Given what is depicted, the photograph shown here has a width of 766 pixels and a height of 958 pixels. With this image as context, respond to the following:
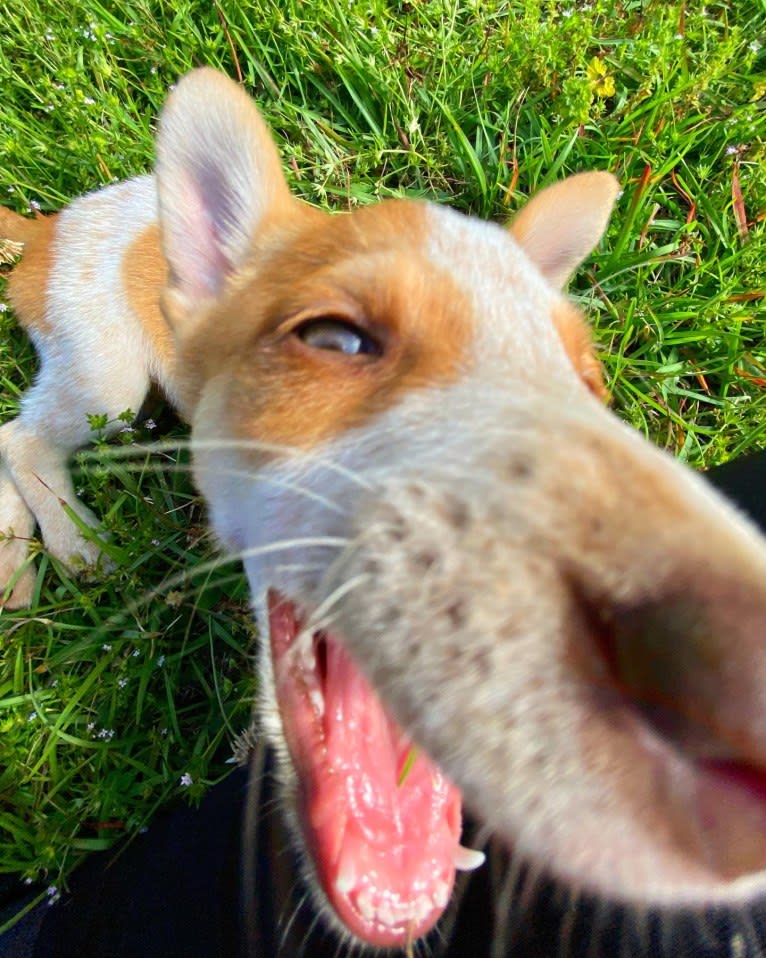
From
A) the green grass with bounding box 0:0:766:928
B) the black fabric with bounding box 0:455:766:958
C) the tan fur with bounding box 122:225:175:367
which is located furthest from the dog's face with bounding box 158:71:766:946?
the green grass with bounding box 0:0:766:928

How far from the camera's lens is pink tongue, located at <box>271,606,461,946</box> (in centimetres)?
155

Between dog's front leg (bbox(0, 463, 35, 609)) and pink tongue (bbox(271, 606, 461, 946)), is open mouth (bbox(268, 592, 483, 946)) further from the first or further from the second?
dog's front leg (bbox(0, 463, 35, 609))

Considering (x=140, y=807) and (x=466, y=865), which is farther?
(x=140, y=807)

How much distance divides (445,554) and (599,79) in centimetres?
375

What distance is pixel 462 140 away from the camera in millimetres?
3764

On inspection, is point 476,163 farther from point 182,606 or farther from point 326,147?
point 182,606

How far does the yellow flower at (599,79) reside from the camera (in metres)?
3.59

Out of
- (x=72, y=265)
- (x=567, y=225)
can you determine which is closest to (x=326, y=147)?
(x=72, y=265)

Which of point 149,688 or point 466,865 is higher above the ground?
point 466,865

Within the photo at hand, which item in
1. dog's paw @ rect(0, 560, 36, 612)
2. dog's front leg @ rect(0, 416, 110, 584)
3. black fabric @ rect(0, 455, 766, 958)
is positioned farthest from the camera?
dog's front leg @ rect(0, 416, 110, 584)

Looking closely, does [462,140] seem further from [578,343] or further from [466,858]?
[466,858]

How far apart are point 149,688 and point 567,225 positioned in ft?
9.08

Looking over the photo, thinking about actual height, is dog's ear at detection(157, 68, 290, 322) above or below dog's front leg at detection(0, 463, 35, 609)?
above

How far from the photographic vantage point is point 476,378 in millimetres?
1616
